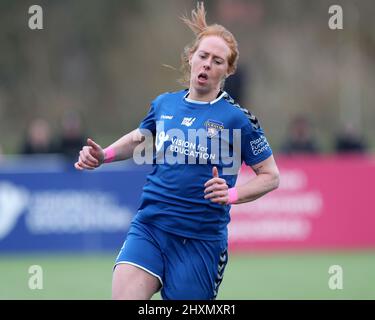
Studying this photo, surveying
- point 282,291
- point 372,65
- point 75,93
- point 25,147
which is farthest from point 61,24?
point 282,291

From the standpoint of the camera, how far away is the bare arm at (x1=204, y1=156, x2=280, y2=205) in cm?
664

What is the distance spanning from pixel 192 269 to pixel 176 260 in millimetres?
124

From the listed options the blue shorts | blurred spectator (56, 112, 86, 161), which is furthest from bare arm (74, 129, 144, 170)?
blurred spectator (56, 112, 86, 161)

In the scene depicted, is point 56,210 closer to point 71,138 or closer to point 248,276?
point 71,138

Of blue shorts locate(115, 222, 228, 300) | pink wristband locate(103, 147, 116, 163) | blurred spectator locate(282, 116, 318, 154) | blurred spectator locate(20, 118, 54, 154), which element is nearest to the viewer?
blue shorts locate(115, 222, 228, 300)

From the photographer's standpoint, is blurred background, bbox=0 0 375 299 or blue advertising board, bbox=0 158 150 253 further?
blue advertising board, bbox=0 158 150 253

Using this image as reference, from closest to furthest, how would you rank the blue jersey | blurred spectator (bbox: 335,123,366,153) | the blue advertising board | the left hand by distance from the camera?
the left hand
the blue jersey
the blue advertising board
blurred spectator (bbox: 335,123,366,153)

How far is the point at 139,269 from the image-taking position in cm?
685

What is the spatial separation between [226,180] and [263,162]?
288mm

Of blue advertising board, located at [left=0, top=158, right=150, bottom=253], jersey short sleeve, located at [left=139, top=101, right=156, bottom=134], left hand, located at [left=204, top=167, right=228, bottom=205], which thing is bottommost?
blue advertising board, located at [left=0, top=158, right=150, bottom=253]

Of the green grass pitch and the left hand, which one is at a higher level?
the left hand

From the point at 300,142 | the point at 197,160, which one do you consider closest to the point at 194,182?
the point at 197,160

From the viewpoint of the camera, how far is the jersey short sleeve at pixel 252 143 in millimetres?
7016

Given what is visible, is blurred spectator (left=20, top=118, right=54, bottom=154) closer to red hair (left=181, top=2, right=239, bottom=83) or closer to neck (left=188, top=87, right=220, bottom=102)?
red hair (left=181, top=2, right=239, bottom=83)
